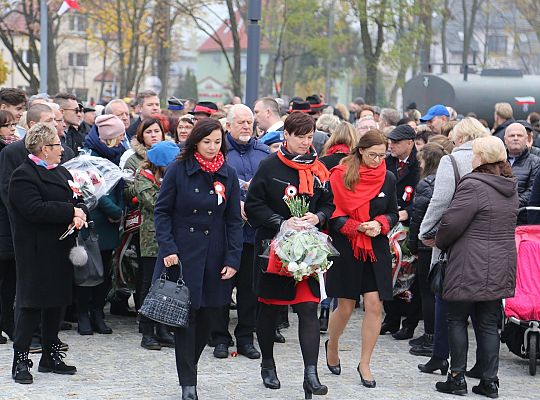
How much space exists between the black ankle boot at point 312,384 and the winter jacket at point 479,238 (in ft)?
3.83

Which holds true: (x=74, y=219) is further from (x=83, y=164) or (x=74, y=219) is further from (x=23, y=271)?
(x=83, y=164)

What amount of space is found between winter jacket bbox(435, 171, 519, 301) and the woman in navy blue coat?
165cm

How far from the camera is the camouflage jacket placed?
9.68 m

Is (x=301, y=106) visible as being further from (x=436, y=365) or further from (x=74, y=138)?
(x=436, y=365)

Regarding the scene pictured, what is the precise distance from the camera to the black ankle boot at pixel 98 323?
10.3 meters

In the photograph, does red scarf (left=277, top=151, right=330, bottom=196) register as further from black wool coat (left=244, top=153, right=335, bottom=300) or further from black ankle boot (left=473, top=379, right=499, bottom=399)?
black ankle boot (left=473, top=379, right=499, bottom=399)

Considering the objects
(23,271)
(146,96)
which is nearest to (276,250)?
(23,271)

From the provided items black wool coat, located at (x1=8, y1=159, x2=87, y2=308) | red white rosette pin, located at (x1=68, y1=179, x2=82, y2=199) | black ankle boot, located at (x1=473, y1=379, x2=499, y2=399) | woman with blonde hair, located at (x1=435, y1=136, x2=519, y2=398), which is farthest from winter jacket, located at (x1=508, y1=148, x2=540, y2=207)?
black wool coat, located at (x1=8, y1=159, x2=87, y2=308)

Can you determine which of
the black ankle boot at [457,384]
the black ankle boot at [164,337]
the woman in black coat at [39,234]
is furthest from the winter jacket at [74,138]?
the black ankle boot at [457,384]

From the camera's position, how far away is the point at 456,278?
8.08 meters

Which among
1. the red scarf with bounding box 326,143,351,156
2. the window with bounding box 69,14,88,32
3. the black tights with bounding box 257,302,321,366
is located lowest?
the black tights with bounding box 257,302,321,366

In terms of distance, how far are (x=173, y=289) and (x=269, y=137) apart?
3286mm

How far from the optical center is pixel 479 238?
8055mm

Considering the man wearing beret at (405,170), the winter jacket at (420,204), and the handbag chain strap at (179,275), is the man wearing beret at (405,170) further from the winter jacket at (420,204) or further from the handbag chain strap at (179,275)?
the handbag chain strap at (179,275)
